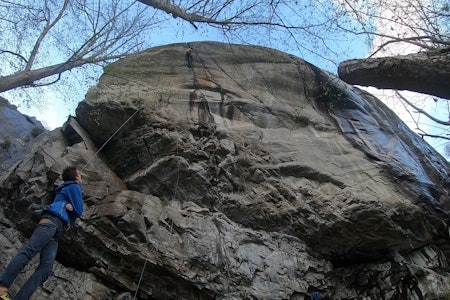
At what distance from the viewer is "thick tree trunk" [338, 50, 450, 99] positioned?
5676 millimetres

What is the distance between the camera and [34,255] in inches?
214

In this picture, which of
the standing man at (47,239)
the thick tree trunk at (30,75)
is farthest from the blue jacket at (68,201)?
the thick tree trunk at (30,75)

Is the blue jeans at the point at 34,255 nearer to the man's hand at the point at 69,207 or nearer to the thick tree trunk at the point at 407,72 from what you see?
the man's hand at the point at 69,207

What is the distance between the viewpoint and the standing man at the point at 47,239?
5.15m

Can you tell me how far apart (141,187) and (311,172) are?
12.6ft

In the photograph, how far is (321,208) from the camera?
9117mm

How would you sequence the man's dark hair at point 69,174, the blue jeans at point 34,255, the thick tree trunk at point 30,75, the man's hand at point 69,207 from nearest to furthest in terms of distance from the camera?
1. the blue jeans at point 34,255
2. the man's hand at point 69,207
3. the man's dark hair at point 69,174
4. the thick tree trunk at point 30,75

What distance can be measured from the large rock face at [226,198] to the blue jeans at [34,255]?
1.74 m

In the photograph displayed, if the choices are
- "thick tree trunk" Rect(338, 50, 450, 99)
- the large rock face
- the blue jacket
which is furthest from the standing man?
"thick tree trunk" Rect(338, 50, 450, 99)

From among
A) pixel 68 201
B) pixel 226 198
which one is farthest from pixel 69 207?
pixel 226 198

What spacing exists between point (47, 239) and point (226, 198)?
14.3 ft

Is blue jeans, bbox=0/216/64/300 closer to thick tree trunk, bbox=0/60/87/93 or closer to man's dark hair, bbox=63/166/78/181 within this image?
man's dark hair, bbox=63/166/78/181

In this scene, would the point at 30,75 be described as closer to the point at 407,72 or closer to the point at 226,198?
the point at 226,198

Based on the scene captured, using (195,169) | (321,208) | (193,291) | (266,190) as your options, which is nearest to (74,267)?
(193,291)
